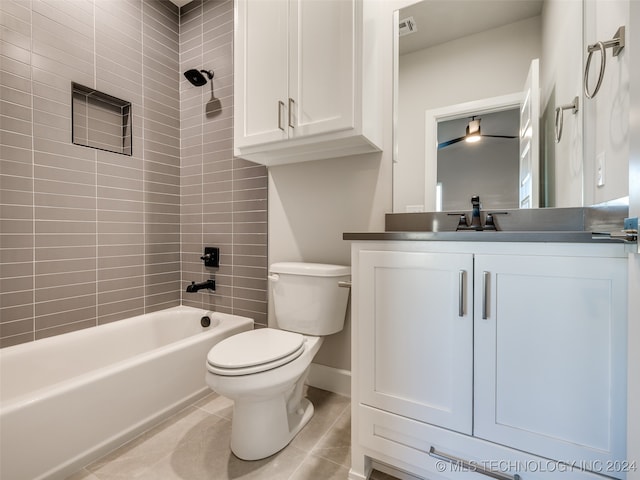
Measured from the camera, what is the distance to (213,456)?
1215 millimetres

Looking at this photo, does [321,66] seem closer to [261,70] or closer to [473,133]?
[261,70]

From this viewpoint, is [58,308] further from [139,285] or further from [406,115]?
[406,115]

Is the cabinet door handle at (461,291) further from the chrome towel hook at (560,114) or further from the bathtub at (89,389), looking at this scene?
the bathtub at (89,389)

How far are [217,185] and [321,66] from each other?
118cm

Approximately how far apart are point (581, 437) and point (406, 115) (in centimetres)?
144

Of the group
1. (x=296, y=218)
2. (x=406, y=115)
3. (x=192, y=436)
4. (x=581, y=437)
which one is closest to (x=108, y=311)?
(x=192, y=436)

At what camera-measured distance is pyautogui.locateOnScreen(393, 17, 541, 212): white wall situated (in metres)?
1.31

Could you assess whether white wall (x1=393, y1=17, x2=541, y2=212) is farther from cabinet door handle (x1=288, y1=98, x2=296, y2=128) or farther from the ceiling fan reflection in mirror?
cabinet door handle (x1=288, y1=98, x2=296, y2=128)

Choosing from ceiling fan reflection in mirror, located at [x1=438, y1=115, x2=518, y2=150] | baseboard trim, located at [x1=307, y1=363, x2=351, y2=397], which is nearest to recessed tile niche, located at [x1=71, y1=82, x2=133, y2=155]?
baseboard trim, located at [x1=307, y1=363, x2=351, y2=397]

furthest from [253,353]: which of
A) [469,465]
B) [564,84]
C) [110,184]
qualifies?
[564,84]

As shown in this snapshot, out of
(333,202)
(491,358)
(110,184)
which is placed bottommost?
(491,358)

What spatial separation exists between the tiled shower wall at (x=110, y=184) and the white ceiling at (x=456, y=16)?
1.24 meters

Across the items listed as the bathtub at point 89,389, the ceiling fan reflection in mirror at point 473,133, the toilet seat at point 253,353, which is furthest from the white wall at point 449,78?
the bathtub at point 89,389

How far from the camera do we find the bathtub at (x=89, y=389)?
1013 millimetres
